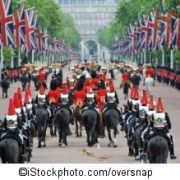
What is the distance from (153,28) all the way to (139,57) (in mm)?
55840

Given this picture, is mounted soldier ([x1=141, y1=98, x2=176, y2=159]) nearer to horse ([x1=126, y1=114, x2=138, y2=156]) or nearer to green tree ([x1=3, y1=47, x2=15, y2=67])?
horse ([x1=126, y1=114, x2=138, y2=156])

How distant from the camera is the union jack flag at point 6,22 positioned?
61.8 meters

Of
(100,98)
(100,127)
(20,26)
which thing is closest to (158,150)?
(100,127)

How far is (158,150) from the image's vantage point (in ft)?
67.5

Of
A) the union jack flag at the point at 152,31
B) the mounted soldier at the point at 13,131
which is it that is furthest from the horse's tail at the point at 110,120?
the union jack flag at the point at 152,31

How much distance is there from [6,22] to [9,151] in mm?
41903

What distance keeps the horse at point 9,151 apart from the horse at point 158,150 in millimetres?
2839

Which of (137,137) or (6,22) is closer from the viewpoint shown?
(137,137)

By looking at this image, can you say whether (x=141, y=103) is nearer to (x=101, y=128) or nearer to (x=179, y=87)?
(x=101, y=128)

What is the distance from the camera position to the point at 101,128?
3133 cm

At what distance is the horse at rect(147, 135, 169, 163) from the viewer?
20.5 metres

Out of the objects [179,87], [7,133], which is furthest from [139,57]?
[7,133]

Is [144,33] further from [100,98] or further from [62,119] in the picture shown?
[62,119]

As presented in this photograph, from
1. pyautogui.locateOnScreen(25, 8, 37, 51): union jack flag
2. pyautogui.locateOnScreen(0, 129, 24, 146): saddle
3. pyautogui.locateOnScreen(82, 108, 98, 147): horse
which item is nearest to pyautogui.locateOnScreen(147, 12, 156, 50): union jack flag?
pyautogui.locateOnScreen(25, 8, 37, 51): union jack flag
